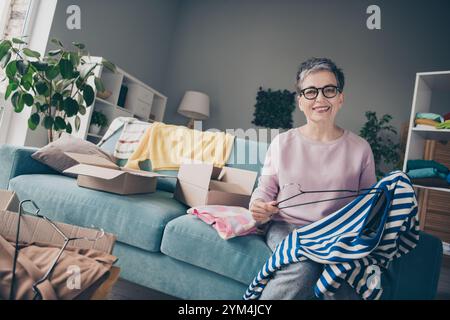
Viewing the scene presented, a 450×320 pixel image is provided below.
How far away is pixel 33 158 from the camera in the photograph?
63.7 inches

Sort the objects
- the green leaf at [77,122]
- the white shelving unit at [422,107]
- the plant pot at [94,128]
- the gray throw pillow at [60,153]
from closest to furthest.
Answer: the gray throw pillow at [60,153]
the white shelving unit at [422,107]
the green leaf at [77,122]
the plant pot at [94,128]

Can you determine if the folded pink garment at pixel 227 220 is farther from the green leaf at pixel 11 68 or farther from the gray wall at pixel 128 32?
the gray wall at pixel 128 32

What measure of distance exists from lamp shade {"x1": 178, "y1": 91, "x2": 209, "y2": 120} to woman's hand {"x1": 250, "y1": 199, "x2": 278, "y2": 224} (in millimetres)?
3194

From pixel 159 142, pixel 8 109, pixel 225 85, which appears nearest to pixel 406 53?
pixel 225 85

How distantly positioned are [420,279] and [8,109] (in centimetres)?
315

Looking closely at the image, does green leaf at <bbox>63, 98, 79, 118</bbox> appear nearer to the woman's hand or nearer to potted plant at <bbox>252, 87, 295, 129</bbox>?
the woman's hand

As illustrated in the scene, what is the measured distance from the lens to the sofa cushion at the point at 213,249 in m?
1.10

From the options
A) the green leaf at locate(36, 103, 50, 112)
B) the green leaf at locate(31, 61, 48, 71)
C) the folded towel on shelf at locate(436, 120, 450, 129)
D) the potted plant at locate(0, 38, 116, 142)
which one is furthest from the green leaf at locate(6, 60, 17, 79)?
the folded towel on shelf at locate(436, 120, 450, 129)

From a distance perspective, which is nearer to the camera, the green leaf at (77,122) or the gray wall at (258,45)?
the green leaf at (77,122)

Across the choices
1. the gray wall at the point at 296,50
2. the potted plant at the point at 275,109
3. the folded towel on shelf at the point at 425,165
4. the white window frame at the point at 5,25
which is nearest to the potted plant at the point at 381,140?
the gray wall at the point at 296,50

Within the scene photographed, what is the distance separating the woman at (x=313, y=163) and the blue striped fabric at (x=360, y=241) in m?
0.15

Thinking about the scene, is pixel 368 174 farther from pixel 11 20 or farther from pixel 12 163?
pixel 11 20

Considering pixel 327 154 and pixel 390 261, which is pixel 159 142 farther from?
pixel 390 261

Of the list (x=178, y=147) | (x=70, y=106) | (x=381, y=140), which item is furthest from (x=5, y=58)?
(x=381, y=140)
